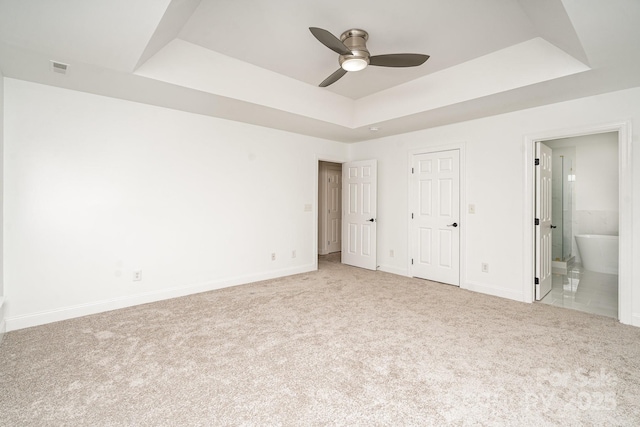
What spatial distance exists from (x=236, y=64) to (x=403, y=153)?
9.62 ft

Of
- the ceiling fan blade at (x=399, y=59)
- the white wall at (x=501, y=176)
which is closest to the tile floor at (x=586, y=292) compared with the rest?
the white wall at (x=501, y=176)

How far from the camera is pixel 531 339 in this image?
8.77 feet

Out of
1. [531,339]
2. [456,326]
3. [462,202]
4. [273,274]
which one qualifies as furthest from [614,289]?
[273,274]

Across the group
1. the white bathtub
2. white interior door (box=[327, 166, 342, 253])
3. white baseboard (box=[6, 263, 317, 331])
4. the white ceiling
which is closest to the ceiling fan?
the white ceiling

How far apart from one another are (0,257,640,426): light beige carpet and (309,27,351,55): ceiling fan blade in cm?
243

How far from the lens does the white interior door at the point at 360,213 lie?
538 cm

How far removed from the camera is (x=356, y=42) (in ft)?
8.98

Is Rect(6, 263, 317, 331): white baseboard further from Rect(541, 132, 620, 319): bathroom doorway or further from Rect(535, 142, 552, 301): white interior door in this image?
Rect(541, 132, 620, 319): bathroom doorway

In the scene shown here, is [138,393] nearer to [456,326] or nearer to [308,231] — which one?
[456,326]

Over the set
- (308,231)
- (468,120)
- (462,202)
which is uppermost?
(468,120)

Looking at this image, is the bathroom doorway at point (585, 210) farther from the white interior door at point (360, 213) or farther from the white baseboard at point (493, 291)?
the white interior door at point (360, 213)

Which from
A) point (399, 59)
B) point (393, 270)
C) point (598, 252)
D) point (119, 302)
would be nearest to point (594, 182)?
point (598, 252)

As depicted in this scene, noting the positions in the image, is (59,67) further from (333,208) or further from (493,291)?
(333,208)

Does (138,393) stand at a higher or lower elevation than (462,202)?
lower
